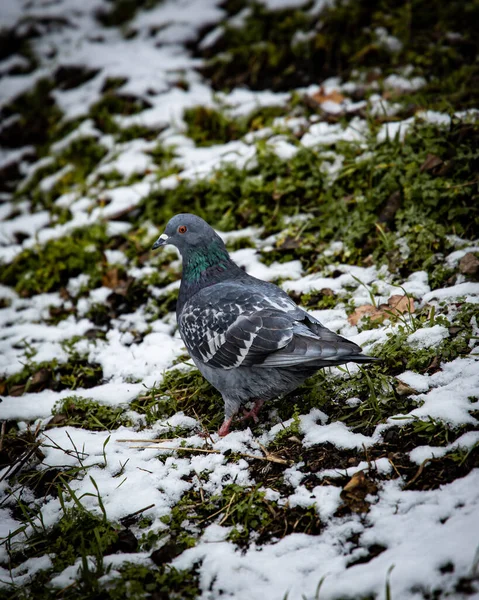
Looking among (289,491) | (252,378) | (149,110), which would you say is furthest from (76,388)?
(149,110)

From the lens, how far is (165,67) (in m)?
7.02

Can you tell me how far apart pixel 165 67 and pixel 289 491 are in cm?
633

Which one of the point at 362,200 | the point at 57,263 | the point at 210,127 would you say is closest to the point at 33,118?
the point at 210,127

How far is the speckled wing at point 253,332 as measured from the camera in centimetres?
271

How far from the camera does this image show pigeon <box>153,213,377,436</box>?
274cm

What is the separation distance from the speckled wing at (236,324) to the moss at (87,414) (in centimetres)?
71

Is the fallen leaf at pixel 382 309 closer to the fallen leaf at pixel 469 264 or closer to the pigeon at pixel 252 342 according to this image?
the fallen leaf at pixel 469 264

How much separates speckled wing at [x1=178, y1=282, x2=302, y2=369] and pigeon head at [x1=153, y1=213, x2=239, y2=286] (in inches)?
10.7

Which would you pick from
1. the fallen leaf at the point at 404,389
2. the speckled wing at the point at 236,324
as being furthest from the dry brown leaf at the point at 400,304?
the speckled wing at the point at 236,324

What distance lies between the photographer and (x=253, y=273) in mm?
4285

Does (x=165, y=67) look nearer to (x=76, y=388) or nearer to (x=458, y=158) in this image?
(x=458, y=158)

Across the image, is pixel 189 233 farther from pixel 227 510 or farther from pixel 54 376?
pixel 227 510

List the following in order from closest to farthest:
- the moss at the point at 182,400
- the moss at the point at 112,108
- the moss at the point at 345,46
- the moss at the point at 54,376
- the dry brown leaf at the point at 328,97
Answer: the moss at the point at 182,400 < the moss at the point at 54,376 < the moss at the point at 345,46 < the dry brown leaf at the point at 328,97 < the moss at the point at 112,108

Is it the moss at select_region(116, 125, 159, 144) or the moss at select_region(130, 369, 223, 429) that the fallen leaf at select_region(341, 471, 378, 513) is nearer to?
the moss at select_region(130, 369, 223, 429)
